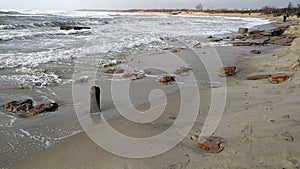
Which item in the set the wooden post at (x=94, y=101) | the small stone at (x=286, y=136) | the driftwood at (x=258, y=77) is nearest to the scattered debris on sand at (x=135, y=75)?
the wooden post at (x=94, y=101)

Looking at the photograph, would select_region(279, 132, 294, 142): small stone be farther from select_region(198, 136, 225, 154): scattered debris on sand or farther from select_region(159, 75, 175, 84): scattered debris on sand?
select_region(159, 75, 175, 84): scattered debris on sand

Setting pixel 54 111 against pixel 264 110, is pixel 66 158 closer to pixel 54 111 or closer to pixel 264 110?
pixel 54 111

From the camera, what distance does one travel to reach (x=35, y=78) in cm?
715

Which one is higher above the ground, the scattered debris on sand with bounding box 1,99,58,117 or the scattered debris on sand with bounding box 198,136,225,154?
the scattered debris on sand with bounding box 1,99,58,117

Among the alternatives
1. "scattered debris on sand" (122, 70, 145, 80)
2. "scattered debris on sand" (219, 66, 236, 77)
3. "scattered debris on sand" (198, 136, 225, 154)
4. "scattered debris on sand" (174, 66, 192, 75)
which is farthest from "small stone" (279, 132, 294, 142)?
"scattered debris on sand" (174, 66, 192, 75)

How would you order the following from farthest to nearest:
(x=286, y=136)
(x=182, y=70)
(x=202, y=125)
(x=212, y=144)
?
(x=182, y=70), (x=202, y=125), (x=212, y=144), (x=286, y=136)

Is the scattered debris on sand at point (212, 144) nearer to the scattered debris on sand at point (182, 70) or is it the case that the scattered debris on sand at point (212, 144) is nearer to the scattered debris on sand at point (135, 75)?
the scattered debris on sand at point (135, 75)

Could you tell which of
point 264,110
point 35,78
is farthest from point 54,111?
point 264,110

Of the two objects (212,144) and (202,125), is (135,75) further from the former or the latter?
(212,144)

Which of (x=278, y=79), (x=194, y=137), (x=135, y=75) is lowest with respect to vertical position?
(x=194, y=137)

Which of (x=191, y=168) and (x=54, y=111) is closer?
(x=191, y=168)

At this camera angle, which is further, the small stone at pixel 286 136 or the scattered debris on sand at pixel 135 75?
the scattered debris on sand at pixel 135 75

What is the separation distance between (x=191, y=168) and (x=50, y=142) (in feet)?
6.83

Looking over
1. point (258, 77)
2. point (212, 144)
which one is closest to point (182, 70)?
point (258, 77)
